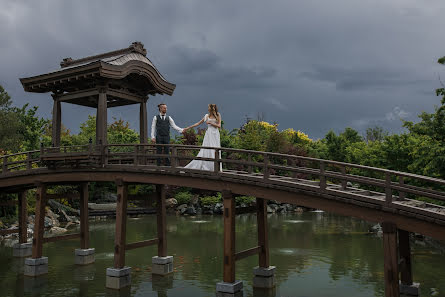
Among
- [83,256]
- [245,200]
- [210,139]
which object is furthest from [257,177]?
[245,200]

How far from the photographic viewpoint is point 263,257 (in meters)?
13.7

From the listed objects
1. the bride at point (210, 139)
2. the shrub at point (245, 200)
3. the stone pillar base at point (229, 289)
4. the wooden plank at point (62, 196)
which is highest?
the bride at point (210, 139)

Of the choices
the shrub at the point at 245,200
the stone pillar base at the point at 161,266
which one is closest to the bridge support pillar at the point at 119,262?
the stone pillar base at the point at 161,266

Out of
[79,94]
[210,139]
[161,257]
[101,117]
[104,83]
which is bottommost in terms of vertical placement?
[161,257]

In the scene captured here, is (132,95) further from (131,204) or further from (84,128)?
(84,128)

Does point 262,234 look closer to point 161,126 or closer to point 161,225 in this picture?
point 161,225

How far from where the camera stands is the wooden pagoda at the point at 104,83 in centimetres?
1517

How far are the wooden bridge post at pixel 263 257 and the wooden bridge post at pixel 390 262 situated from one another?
474cm

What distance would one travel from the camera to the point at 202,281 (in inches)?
599

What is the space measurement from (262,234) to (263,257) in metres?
0.79

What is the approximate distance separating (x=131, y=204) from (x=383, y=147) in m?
26.6

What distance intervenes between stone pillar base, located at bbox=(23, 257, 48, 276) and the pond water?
26 centimetres

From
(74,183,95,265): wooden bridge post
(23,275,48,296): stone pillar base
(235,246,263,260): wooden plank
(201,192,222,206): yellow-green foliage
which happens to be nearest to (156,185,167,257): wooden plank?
(74,183,95,265): wooden bridge post

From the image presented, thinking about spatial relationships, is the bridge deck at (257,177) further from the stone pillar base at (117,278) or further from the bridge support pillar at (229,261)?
the stone pillar base at (117,278)
